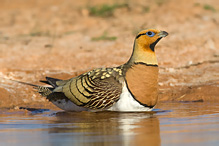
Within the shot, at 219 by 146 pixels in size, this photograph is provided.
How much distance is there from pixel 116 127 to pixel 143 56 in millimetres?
1627

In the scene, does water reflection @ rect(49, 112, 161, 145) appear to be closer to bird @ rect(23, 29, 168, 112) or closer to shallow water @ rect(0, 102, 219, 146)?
shallow water @ rect(0, 102, 219, 146)

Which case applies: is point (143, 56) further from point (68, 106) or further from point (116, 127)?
point (116, 127)

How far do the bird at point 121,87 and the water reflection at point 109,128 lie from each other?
0.52ft

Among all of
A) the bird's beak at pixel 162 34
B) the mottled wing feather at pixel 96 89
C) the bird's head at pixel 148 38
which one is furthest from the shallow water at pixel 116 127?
the bird's beak at pixel 162 34

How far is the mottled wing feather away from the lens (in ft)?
24.5

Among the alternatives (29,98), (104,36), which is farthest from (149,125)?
(104,36)

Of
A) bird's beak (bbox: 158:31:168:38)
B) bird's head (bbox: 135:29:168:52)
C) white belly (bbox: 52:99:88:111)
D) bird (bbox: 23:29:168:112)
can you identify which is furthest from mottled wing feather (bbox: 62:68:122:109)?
Result: bird's beak (bbox: 158:31:168:38)

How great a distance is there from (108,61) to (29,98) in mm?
2608

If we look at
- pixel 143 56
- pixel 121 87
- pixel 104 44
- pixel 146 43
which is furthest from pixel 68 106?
pixel 104 44

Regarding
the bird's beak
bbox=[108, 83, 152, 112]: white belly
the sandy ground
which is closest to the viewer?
bbox=[108, 83, 152, 112]: white belly

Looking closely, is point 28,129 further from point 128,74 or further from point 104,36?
point 104,36

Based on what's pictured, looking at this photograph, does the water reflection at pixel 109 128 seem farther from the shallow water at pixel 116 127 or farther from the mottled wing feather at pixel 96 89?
the mottled wing feather at pixel 96 89

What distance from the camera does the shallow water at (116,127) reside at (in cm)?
553

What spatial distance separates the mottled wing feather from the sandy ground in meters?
1.36
